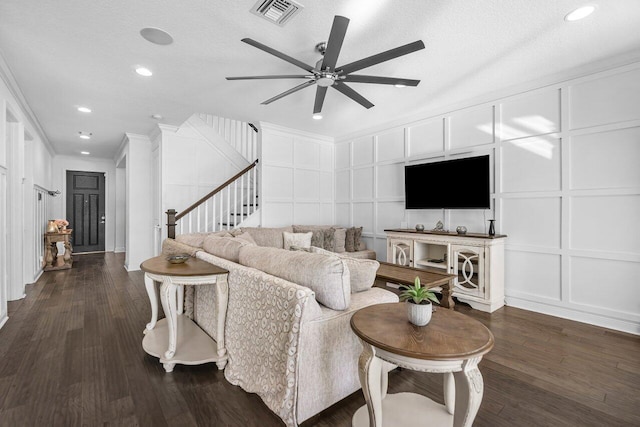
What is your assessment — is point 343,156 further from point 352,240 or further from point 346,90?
point 346,90

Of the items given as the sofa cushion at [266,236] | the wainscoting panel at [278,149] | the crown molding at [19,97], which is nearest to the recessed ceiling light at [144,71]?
the crown molding at [19,97]

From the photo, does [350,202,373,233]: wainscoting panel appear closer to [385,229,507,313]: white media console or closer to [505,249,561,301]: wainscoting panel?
[385,229,507,313]: white media console

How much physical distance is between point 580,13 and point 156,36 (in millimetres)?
3444

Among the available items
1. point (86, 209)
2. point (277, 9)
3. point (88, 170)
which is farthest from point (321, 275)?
point (88, 170)

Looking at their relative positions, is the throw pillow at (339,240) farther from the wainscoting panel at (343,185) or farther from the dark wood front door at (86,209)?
the dark wood front door at (86,209)

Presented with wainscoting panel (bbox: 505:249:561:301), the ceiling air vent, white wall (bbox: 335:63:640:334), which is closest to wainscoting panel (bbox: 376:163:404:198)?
white wall (bbox: 335:63:640:334)

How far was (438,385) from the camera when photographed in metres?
2.05

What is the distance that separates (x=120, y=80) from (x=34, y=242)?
3564 mm

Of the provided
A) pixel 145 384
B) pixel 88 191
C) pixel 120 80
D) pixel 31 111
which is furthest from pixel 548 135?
pixel 88 191

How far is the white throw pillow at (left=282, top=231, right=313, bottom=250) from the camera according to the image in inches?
193

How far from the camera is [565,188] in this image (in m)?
3.29

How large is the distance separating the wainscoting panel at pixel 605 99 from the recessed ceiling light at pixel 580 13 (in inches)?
44.3

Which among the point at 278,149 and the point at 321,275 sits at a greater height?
the point at 278,149

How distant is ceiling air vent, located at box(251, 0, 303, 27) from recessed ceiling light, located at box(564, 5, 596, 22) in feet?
6.92
